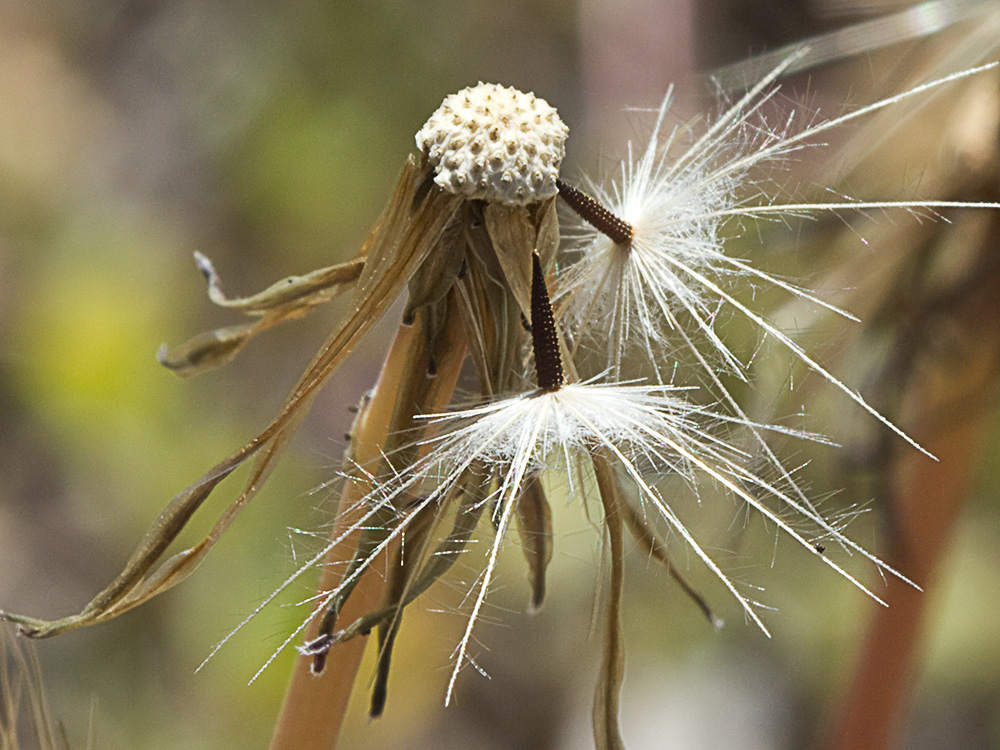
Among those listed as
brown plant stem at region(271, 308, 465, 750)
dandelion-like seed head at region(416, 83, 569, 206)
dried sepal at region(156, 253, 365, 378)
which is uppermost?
dandelion-like seed head at region(416, 83, 569, 206)

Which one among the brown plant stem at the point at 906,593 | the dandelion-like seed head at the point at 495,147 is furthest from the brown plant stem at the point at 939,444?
the dandelion-like seed head at the point at 495,147

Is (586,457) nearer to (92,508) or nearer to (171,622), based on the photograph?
(171,622)

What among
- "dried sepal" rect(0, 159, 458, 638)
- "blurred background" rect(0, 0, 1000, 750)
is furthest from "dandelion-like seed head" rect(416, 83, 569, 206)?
"blurred background" rect(0, 0, 1000, 750)

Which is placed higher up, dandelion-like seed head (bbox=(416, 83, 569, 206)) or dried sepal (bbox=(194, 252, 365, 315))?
dandelion-like seed head (bbox=(416, 83, 569, 206))

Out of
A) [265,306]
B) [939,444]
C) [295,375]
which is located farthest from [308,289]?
[295,375]

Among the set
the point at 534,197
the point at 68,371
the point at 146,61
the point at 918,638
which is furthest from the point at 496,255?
the point at 146,61

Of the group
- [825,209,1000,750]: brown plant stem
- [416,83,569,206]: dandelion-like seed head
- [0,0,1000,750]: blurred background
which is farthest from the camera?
[0,0,1000,750]: blurred background

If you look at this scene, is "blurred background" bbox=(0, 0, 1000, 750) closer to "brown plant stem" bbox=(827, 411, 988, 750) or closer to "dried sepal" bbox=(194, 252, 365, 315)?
"brown plant stem" bbox=(827, 411, 988, 750)
